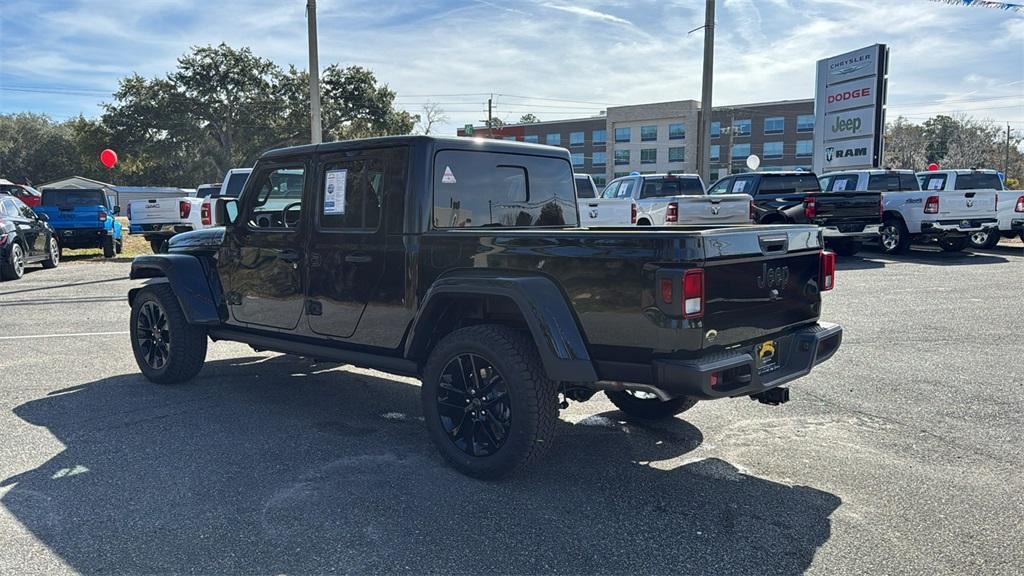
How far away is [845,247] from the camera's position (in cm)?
1670

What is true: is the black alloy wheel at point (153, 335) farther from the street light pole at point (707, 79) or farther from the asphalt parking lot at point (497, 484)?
the street light pole at point (707, 79)

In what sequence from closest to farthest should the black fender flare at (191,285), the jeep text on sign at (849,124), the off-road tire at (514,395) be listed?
the off-road tire at (514,395) → the black fender flare at (191,285) → the jeep text on sign at (849,124)

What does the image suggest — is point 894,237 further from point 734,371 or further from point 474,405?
point 474,405

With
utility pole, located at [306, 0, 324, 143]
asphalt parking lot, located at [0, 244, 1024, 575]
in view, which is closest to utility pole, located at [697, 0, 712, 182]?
utility pole, located at [306, 0, 324, 143]

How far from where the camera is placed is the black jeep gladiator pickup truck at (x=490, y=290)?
12.0 feet

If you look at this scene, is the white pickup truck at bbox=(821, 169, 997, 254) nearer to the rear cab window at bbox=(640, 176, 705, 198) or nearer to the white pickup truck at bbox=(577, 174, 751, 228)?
the rear cab window at bbox=(640, 176, 705, 198)

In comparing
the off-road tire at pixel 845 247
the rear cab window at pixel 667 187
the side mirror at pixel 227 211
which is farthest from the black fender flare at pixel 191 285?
the off-road tire at pixel 845 247

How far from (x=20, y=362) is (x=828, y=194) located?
14.1m

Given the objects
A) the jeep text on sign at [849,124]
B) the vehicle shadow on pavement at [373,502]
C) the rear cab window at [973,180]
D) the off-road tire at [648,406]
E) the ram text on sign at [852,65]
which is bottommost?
the vehicle shadow on pavement at [373,502]

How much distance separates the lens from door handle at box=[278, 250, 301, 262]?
521 centimetres

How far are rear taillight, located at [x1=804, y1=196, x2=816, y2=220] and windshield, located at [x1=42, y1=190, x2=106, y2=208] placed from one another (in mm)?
16484

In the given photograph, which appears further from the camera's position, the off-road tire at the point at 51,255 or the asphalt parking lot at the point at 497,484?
the off-road tire at the point at 51,255

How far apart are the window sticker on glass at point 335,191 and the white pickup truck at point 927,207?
587 inches

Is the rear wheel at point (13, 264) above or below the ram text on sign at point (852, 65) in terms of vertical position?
below
